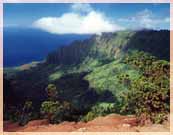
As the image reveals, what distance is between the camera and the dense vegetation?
33.2ft

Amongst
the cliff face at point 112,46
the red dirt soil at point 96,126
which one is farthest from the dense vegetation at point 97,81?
the red dirt soil at point 96,126

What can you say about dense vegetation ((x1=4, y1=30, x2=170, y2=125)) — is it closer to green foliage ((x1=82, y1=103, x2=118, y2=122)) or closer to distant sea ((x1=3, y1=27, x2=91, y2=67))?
green foliage ((x1=82, y1=103, x2=118, y2=122))

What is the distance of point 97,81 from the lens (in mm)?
10297

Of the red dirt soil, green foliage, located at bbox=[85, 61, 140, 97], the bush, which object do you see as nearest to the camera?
the red dirt soil

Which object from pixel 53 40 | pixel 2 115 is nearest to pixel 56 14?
pixel 53 40

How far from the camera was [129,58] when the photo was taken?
10.3m

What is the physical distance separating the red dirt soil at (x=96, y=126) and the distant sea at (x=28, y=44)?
118 cm

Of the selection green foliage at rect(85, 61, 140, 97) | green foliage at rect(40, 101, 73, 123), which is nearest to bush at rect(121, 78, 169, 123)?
green foliage at rect(85, 61, 140, 97)

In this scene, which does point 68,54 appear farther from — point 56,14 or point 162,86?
point 162,86

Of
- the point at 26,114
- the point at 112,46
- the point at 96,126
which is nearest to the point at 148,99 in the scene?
the point at 96,126

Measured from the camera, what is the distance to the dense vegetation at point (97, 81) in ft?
33.2

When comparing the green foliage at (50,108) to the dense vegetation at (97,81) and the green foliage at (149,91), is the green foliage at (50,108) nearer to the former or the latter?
the dense vegetation at (97,81)

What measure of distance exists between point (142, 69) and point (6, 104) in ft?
8.70

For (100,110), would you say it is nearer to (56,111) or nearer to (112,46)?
(56,111)
